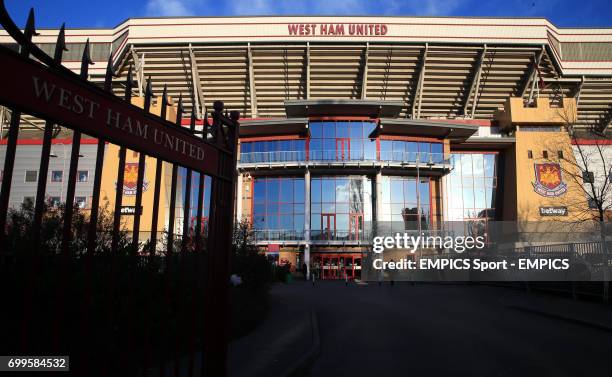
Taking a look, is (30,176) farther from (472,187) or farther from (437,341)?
(437,341)

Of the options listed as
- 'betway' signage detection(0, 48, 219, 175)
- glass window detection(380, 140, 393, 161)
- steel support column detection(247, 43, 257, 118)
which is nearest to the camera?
'betway' signage detection(0, 48, 219, 175)

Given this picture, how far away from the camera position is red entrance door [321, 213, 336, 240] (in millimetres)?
39125

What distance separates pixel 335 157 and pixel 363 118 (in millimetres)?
4635

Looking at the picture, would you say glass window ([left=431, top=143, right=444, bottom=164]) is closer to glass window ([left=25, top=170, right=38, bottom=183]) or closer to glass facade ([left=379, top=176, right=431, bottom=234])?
glass facade ([left=379, top=176, right=431, bottom=234])

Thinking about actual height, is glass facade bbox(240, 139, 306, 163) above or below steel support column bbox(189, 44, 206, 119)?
below

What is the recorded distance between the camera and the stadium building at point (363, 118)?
3938 centimetres

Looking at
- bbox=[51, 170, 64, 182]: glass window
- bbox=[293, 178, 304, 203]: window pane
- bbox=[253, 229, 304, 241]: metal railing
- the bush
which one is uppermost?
bbox=[51, 170, 64, 182]: glass window

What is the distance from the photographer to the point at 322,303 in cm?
1620

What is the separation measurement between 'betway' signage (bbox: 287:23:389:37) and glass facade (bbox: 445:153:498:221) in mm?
14493

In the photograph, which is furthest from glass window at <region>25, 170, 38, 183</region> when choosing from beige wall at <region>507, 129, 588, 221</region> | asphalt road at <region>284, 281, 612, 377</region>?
beige wall at <region>507, 129, 588, 221</region>

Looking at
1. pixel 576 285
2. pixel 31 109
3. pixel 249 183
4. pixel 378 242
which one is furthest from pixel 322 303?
pixel 249 183

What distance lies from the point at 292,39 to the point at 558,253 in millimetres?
31123

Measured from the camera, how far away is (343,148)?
39656mm

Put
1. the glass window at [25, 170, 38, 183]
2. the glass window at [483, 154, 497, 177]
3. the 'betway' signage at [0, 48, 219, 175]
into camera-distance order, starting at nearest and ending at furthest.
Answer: the 'betway' signage at [0, 48, 219, 175] → the glass window at [25, 170, 38, 183] → the glass window at [483, 154, 497, 177]
